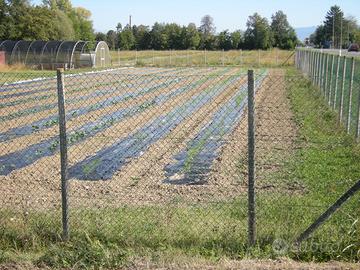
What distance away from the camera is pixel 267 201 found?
7230 millimetres

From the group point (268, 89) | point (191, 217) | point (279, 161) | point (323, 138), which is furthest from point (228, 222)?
point (268, 89)

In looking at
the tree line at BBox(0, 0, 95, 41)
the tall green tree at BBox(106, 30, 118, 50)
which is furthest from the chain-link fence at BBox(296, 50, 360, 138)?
the tall green tree at BBox(106, 30, 118, 50)

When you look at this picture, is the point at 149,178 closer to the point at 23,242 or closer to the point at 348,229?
the point at 23,242

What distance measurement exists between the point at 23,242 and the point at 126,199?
7.29 ft

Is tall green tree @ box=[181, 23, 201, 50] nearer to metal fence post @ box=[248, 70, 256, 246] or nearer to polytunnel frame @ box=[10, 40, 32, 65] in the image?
polytunnel frame @ box=[10, 40, 32, 65]

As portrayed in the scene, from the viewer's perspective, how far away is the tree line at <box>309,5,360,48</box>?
378 ft

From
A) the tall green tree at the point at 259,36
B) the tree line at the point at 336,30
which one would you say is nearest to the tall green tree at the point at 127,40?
the tall green tree at the point at 259,36

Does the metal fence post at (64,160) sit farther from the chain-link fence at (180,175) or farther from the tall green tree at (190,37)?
the tall green tree at (190,37)

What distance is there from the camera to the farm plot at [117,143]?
832cm

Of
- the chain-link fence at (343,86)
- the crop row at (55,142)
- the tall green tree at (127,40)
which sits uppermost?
the tall green tree at (127,40)

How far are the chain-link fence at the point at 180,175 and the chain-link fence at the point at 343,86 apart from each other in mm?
447

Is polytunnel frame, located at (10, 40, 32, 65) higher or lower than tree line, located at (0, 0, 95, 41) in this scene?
lower

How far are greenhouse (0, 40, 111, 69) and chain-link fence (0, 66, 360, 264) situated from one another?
25.5 m

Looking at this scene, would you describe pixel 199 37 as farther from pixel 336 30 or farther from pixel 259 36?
pixel 336 30
